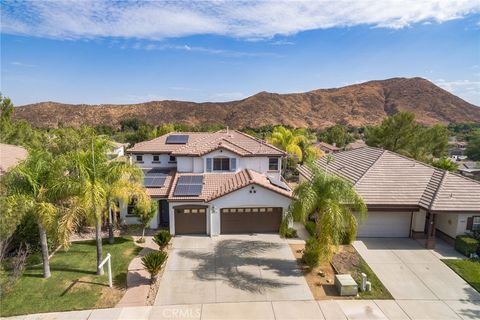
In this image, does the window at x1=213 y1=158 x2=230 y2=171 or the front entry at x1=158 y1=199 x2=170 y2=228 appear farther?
the window at x1=213 y1=158 x2=230 y2=171

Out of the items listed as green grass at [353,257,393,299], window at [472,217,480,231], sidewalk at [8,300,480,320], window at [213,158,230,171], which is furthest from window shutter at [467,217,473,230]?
window at [213,158,230,171]

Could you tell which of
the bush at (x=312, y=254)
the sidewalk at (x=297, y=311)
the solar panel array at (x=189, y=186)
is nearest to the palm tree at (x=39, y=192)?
the sidewalk at (x=297, y=311)

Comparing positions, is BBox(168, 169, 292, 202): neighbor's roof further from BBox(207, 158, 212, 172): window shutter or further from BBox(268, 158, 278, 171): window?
BBox(268, 158, 278, 171): window

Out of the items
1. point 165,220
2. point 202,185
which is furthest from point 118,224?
point 202,185

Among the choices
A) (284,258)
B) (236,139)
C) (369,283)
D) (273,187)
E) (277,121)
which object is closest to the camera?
(369,283)

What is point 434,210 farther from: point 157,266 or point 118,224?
point 118,224

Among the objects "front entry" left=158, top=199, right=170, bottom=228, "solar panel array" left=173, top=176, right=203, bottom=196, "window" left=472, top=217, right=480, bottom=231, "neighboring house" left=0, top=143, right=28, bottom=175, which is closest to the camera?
"window" left=472, top=217, right=480, bottom=231
